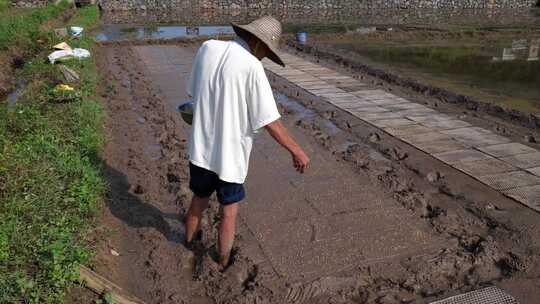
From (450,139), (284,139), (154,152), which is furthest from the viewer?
(450,139)

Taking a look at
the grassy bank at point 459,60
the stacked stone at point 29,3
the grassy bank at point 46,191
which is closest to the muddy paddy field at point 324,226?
the grassy bank at point 46,191

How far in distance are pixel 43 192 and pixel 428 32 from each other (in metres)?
16.6

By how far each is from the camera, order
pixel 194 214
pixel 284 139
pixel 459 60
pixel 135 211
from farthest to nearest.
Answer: pixel 459 60, pixel 135 211, pixel 194 214, pixel 284 139

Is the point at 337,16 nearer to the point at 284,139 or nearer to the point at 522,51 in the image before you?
the point at 522,51

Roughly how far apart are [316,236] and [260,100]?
1539 mm

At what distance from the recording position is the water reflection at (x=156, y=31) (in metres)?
17.1

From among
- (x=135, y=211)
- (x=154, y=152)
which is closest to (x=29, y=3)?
(x=154, y=152)

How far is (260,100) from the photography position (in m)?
2.54

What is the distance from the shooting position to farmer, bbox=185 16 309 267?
2.54m

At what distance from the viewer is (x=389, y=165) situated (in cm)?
512

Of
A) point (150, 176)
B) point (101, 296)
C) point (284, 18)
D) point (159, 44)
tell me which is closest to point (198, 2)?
point (284, 18)

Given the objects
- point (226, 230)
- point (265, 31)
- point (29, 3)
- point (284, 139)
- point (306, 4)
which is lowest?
point (226, 230)

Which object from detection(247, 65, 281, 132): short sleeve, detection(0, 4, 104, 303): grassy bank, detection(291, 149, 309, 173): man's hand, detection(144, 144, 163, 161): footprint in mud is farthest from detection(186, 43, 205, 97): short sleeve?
detection(144, 144, 163, 161): footprint in mud

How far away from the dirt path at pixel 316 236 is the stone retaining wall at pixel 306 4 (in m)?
26.7
